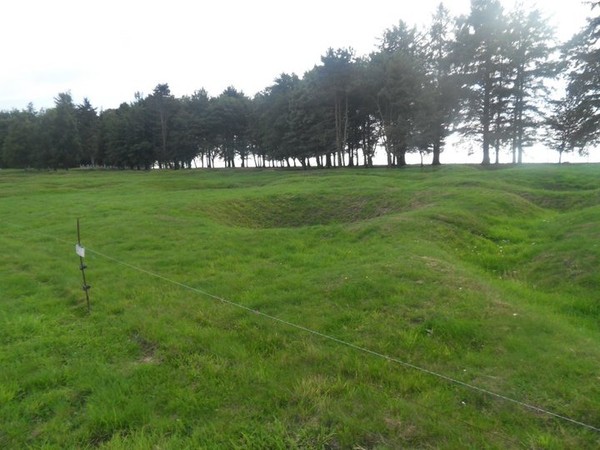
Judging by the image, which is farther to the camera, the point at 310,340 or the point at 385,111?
the point at 385,111

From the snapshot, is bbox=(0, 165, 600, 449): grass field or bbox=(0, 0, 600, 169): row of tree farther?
bbox=(0, 0, 600, 169): row of tree

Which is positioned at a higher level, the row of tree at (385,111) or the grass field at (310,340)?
the row of tree at (385,111)

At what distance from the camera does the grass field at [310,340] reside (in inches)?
163

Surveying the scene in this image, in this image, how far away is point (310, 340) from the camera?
19.4ft

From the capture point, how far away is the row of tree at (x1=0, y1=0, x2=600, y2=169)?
36844 mm

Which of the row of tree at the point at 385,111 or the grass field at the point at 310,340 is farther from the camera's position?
the row of tree at the point at 385,111

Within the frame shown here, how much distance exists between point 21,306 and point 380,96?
42801mm

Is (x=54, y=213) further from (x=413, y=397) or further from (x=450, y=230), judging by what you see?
(x=413, y=397)

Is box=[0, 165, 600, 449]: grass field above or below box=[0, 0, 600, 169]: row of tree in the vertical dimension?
below

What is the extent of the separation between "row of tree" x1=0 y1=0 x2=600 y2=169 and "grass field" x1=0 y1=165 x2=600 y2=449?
90.3 feet

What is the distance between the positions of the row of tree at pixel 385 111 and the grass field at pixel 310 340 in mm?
27520

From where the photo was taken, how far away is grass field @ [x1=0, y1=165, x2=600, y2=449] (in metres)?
4.13

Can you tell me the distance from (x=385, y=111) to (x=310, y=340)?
45531 mm

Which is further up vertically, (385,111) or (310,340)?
(385,111)
